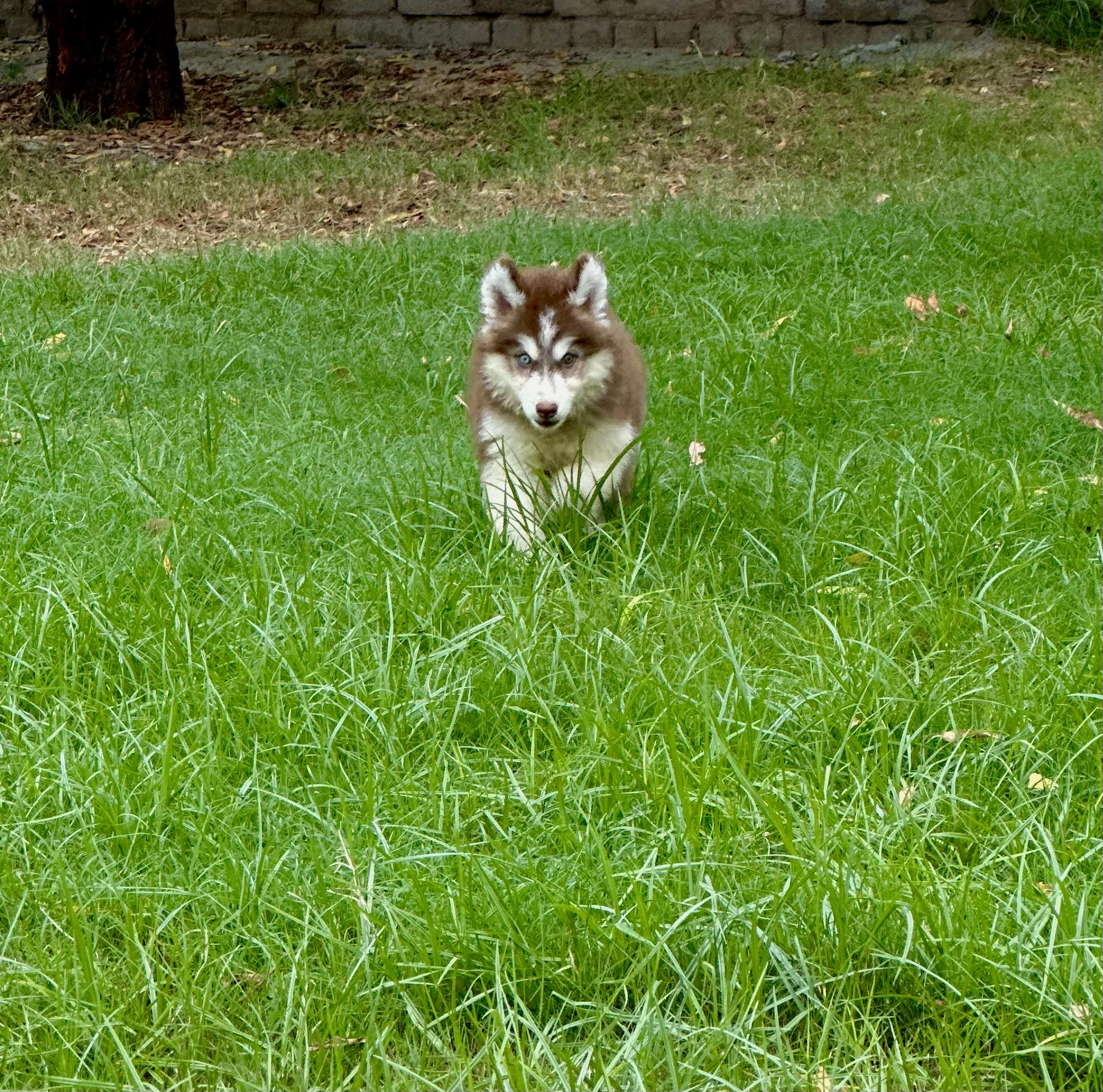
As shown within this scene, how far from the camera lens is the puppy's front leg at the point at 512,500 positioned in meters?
4.48

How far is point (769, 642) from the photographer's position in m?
3.96

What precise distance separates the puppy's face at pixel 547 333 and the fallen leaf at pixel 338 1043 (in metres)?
2.41

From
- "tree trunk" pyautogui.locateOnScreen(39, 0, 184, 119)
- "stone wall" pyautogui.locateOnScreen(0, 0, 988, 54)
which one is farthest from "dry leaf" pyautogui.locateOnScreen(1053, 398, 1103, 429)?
"stone wall" pyautogui.locateOnScreen(0, 0, 988, 54)

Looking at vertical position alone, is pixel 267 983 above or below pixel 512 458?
below

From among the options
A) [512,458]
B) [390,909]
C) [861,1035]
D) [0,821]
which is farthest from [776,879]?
[512,458]

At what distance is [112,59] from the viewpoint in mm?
12516

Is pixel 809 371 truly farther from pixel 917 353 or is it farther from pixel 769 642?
pixel 769 642

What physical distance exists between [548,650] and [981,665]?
1137 mm

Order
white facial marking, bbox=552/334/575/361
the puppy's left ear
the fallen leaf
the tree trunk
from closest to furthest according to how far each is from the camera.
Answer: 1. the fallen leaf
2. white facial marking, bbox=552/334/575/361
3. the puppy's left ear
4. the tree trunk

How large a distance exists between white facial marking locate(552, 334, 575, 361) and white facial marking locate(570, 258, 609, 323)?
173 millimetres

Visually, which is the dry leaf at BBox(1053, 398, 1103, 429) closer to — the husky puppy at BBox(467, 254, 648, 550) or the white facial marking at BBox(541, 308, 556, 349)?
the husky puppy at BBox(467, 254, 648, 550)

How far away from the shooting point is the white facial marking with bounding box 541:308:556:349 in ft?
15.3

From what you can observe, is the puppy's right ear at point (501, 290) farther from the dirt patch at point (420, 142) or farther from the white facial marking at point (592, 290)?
the dirt patch at point (420, 142)

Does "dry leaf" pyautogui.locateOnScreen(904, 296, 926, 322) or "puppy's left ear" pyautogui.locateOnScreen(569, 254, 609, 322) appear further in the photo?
"dry leaf" pyautogui.locateOnScreen(904, 296, 926, 322)
